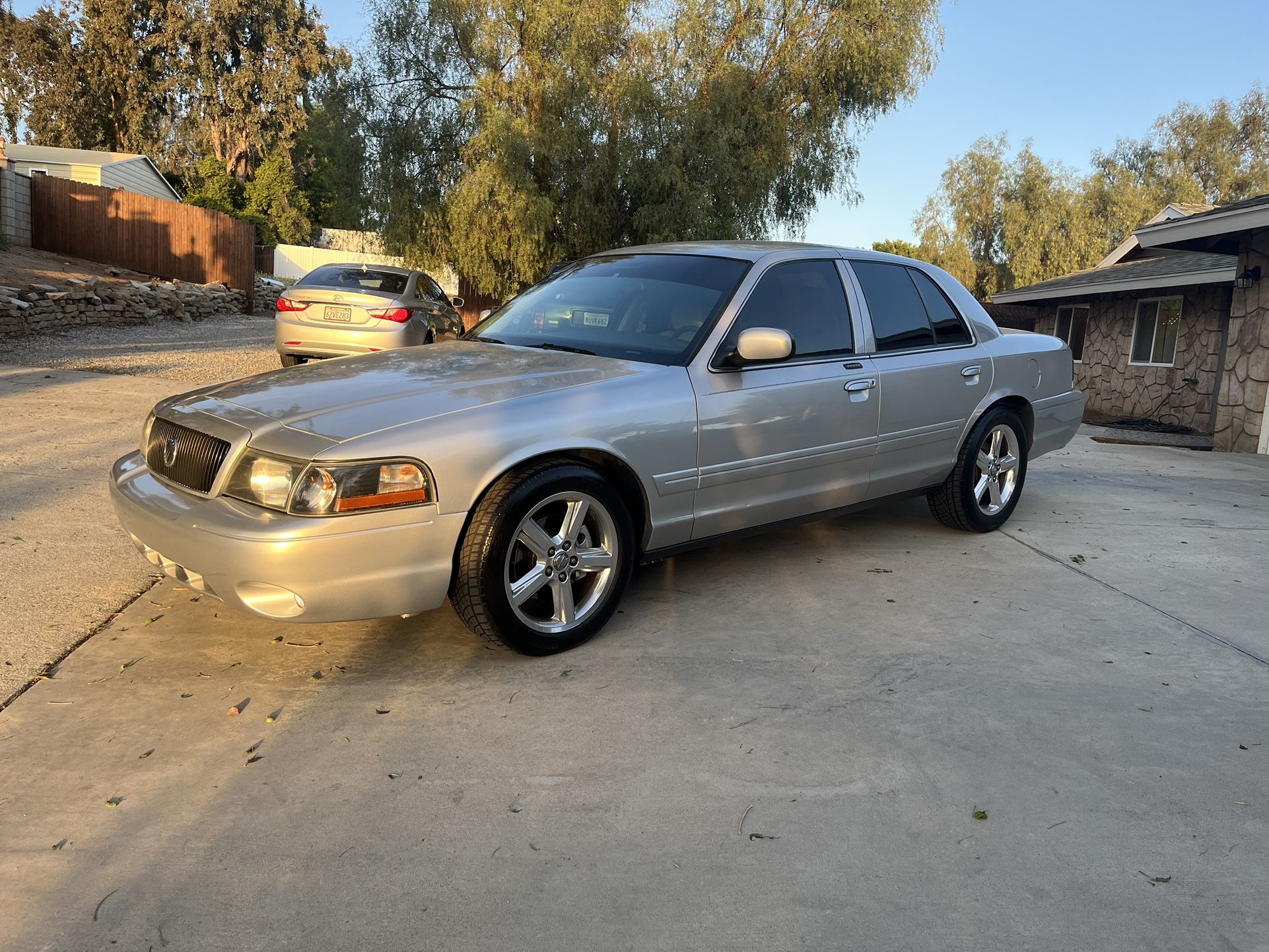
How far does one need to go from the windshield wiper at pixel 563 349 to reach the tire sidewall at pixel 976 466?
8.32 feet

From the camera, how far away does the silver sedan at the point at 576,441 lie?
349 centimetres

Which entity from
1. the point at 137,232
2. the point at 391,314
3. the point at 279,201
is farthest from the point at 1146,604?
the point at 279,201

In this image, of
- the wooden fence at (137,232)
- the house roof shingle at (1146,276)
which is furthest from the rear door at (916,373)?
the wooden fence at (137,232)

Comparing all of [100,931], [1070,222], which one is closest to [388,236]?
[100,931]

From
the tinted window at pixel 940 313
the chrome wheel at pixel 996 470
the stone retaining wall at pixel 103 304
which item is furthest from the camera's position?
the stone retaining wall at pixel 103 304

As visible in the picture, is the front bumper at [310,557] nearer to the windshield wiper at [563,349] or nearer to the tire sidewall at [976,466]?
the windshield wiper at [563,349]

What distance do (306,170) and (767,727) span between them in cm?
5484

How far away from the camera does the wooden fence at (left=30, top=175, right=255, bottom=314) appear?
24641 millimetres

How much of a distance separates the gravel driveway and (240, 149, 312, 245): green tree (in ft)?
101

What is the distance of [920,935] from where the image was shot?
2381 mm

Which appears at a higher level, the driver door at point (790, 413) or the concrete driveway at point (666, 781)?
the driver door at point (790, 413)

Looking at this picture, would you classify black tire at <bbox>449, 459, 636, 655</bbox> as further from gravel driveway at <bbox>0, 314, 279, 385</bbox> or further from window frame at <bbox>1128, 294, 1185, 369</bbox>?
window frame at <bbox>1128, 294, 1185, 369</bbox>

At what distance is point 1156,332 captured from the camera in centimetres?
1894

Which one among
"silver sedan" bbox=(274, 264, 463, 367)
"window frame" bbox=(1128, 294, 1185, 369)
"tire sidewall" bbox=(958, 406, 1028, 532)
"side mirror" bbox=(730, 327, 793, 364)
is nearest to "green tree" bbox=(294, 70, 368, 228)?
"silver sedan" bbox=(274, 264, 463, 367)
